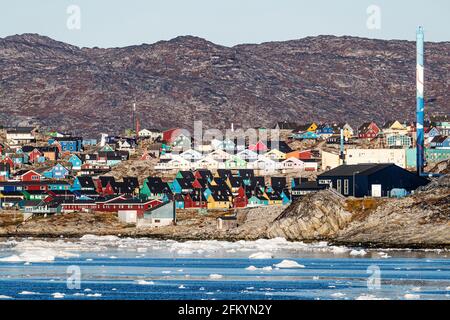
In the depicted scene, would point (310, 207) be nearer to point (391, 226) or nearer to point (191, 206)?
point (391, 226)

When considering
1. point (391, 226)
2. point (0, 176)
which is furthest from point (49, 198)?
point (391, 226)

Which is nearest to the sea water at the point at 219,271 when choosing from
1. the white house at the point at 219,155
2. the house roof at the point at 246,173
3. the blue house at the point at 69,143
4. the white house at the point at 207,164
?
the house roof at the point at 246,173

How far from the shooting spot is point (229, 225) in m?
106

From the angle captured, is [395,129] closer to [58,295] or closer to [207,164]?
[207,164]

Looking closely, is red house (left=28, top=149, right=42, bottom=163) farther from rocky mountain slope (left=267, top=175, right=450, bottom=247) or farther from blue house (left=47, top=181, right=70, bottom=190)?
rocky mountain slope (left=267, top=175, right=450, bottom=247)

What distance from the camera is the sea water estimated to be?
5153cm

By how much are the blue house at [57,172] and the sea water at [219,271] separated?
56.1 meters

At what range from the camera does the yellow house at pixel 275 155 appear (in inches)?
6379

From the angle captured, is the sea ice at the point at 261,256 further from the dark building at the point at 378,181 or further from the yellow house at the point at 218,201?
the yellow house at the point at 218,201

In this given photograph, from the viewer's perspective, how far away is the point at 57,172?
150 m

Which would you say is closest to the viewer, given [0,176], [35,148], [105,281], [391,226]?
[105,281]

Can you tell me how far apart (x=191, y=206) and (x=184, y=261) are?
5266 centimetres
